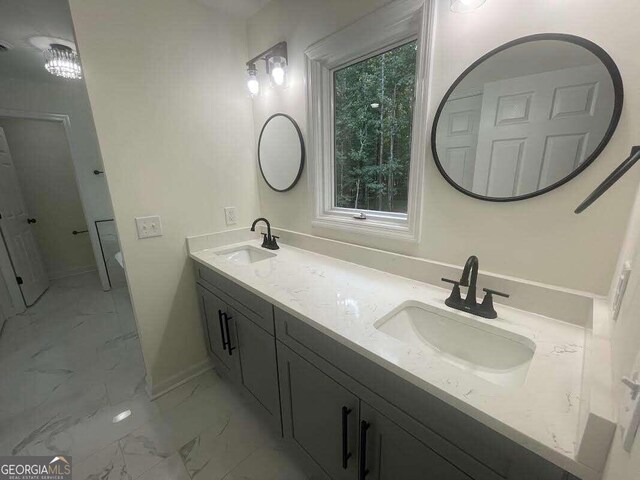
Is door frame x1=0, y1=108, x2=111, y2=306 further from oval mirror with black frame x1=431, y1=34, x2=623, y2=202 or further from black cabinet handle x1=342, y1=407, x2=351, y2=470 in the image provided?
oval mirror with black frame x1=431, y1=34, x2=623, y2=202

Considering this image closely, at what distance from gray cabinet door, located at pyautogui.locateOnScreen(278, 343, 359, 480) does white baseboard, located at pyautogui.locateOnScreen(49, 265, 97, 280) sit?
13.1ft

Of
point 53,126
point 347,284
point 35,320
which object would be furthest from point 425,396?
point 53,126

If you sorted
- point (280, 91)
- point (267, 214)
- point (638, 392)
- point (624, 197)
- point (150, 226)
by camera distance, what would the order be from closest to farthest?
1. point (638, 392)
2. point (624, 197)
3. point (150, 226)
4. point (280, 91)
5. point (267, 214)

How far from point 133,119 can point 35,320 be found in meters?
2.48

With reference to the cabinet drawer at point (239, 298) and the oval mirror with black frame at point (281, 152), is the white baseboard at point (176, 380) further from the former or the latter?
the oval mirror with black frame at point (281, 152)

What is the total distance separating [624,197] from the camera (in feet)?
2.39

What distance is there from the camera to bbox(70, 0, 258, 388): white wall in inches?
51.7

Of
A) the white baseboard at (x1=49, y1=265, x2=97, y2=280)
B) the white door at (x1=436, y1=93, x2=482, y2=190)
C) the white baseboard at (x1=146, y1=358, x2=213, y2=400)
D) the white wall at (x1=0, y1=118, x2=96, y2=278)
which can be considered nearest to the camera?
the white door at (x1=436, y1=93, x2=482, y2=190)

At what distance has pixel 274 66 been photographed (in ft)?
4.99

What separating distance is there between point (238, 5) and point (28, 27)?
5.07ft

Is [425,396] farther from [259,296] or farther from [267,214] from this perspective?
[267,214]

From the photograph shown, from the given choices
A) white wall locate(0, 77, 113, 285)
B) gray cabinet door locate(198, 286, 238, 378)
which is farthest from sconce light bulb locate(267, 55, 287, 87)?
white wall locate(0, 77, 113, 285)

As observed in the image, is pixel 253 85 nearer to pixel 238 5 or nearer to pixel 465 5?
pixel 238 5

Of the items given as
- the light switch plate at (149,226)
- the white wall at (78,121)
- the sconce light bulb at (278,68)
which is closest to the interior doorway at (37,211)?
the white wall at (78,121)
